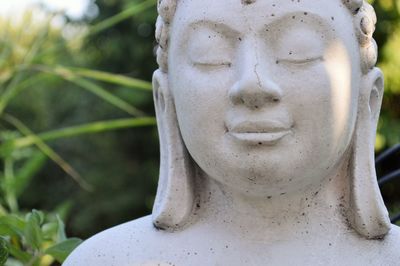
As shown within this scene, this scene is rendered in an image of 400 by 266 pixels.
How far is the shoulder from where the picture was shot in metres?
1.94

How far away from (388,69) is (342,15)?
12.3 feet

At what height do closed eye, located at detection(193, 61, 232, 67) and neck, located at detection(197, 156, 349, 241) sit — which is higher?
closed eye, located at detection(193, 61, 232, 67)

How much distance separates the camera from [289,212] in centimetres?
189

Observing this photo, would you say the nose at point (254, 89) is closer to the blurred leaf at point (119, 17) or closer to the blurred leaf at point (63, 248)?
the blurred leaf at point (63, 248)

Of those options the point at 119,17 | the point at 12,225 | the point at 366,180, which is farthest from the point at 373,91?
the point at 119,17

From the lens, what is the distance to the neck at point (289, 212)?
189 cm

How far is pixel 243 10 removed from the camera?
1.76 metres

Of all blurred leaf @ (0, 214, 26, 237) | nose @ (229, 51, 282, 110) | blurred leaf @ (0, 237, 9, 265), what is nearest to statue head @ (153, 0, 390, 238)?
nose @ (229, 51, 282, 110)

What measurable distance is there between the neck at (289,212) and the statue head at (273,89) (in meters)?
0.04

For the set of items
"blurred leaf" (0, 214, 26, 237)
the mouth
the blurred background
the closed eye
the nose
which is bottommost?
the blurred background

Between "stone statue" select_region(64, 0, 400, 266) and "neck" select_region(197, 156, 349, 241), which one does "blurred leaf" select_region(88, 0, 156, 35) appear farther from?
"neck" select_region(197, 156, 349, 241)

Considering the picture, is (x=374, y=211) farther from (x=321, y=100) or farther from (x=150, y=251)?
(x=150, y=251)

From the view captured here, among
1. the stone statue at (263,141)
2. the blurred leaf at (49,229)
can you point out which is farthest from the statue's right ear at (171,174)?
the blurred leaf at (49,229)

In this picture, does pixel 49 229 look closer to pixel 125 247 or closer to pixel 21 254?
pixel 21 254
